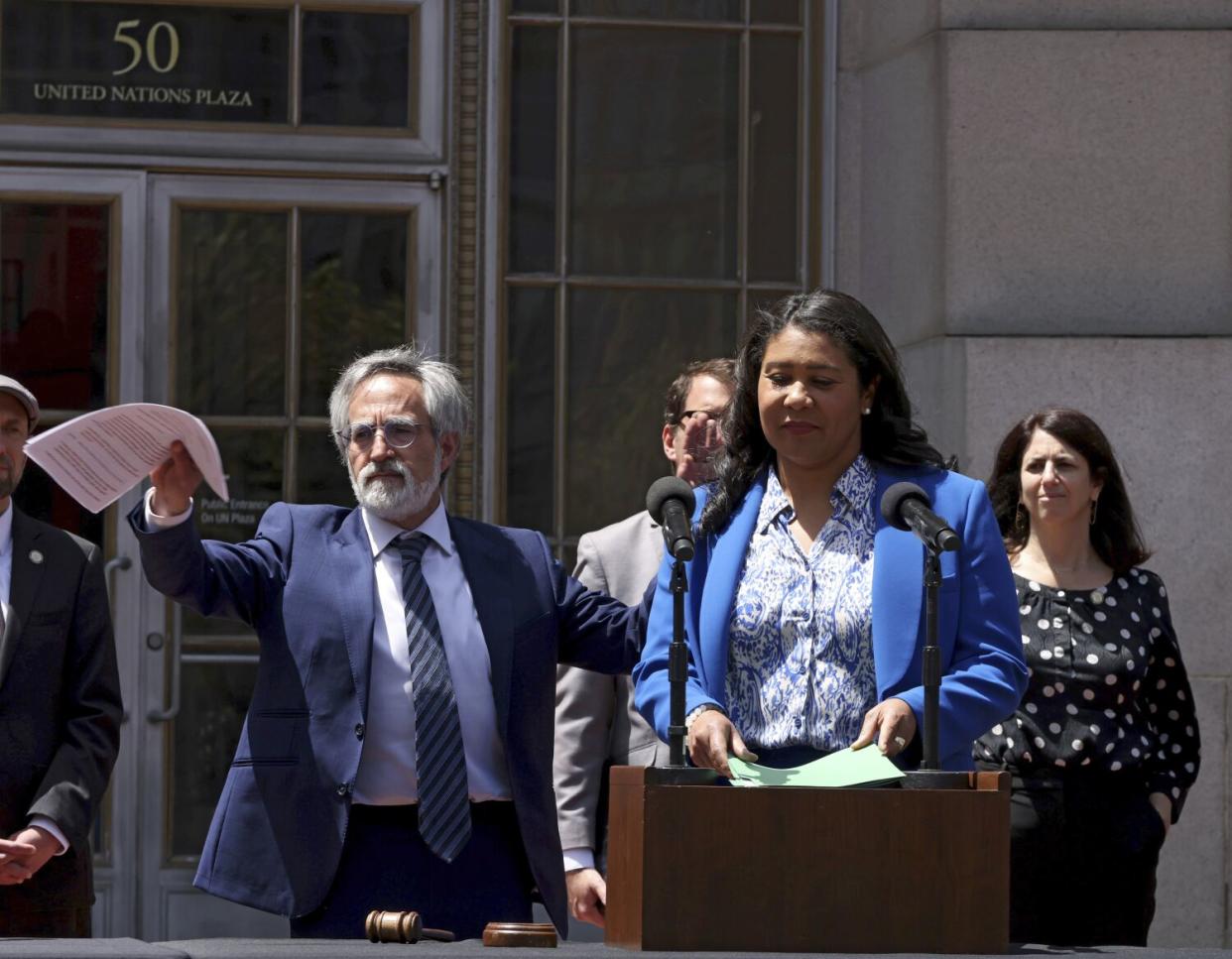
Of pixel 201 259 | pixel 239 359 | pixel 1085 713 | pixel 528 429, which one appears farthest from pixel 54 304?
pixel 1085 713

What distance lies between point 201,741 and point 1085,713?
364 centimetres

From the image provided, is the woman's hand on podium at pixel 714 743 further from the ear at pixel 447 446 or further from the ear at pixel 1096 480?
the ear at pixel 1096 480

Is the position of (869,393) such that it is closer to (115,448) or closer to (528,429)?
(115,448)

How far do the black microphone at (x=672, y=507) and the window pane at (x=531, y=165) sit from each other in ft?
14.5

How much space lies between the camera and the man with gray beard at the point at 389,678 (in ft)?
14.6

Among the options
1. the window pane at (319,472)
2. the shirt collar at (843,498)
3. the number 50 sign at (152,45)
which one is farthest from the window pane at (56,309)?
the shirt collar at (843,498)

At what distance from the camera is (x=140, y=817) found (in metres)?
7.75

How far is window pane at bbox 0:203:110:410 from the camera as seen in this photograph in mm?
7840

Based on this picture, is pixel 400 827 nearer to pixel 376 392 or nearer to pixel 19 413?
pixel 376 392

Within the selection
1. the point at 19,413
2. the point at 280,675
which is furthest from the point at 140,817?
the point at 280,675

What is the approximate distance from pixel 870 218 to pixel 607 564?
3.20m

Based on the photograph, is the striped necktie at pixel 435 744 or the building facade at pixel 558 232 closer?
the striped necktie at pixel 435 744

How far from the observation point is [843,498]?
13.1 feet

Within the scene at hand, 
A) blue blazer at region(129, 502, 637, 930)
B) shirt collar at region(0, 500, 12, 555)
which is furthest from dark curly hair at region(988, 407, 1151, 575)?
shirt collar at region(0, 500, 12, 555)
